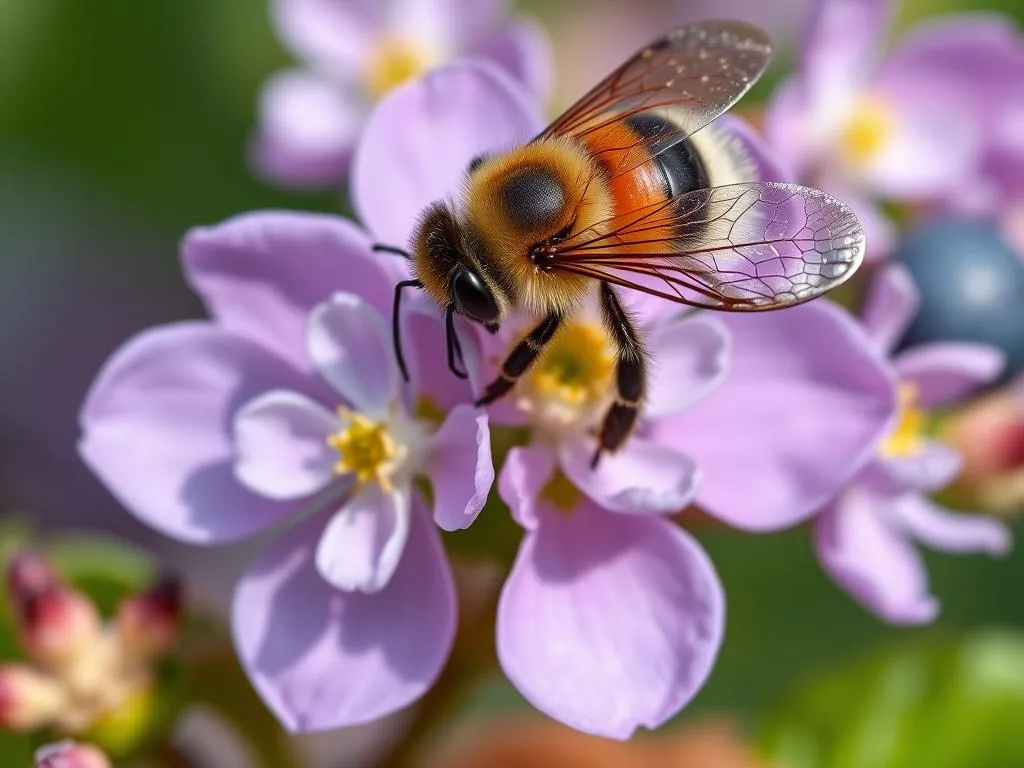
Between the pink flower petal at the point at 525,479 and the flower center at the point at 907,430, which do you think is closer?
the pink flower petal at the point at 525,479

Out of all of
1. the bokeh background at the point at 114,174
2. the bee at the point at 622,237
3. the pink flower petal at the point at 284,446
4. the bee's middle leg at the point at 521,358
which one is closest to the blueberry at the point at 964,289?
the bee at the point at 622,237

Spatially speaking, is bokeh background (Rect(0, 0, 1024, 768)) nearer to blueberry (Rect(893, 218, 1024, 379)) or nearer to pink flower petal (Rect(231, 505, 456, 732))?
blueberry (Rect(893, 218, 1024, 379))

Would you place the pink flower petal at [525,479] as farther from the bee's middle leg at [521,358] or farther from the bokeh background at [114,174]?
the bokeh background at [114,174]

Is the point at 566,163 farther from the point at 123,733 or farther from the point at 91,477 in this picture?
the point at 91,477

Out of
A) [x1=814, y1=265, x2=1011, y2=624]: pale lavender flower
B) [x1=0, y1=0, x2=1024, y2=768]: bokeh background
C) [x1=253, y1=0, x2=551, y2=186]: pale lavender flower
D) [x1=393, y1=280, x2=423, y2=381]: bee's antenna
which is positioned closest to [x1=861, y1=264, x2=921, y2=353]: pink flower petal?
[x1=814, y1=265, x2=1011, y2=624]: pale lavender flower

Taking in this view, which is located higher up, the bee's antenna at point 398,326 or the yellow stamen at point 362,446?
the bee's antenna at point 398,326

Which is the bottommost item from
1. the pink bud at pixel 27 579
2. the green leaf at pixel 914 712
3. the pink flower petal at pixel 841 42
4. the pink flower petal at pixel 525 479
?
the green leaf at pixel 914 712

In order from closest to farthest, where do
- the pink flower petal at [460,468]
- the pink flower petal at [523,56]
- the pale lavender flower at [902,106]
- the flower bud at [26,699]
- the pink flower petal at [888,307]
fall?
1. the pink flower petal at [460,468]
2. the flower bud at [26,699]
3. the pink flower petal at [888,307]
4. the pink flower petal at [523,56]
5. the pale lavender flower at [902,106]
